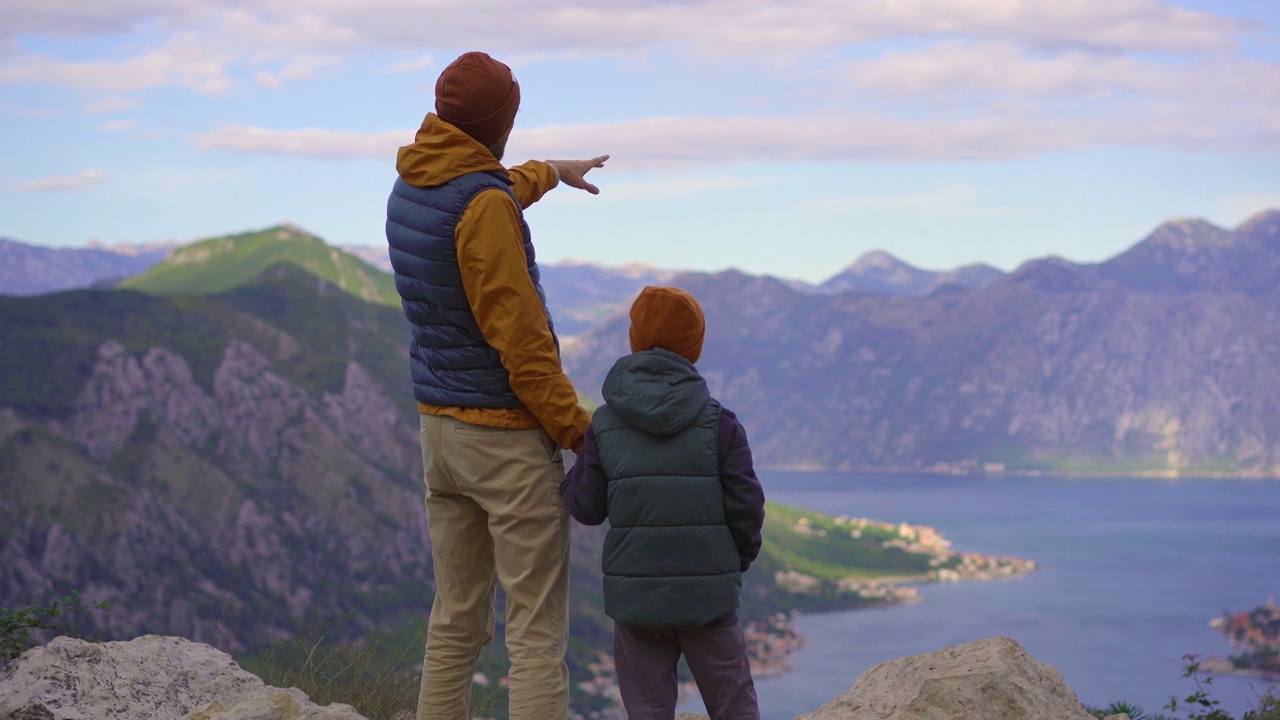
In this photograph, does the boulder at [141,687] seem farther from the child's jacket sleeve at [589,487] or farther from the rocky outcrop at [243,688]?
the child's jacket sleeve at [589,487]

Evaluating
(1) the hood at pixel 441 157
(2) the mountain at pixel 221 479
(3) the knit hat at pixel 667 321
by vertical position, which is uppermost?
(1) the hood at pixel 441 157

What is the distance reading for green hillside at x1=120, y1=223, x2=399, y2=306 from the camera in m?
180

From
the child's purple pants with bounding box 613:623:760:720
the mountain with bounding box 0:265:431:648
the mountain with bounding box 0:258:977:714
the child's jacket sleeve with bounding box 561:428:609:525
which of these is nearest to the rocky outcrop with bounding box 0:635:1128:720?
the child's purple pants with bounding box 613:623:760:720

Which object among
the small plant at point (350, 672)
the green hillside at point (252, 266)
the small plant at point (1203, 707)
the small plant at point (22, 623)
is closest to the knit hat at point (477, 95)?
the small plant at point (350, 672)

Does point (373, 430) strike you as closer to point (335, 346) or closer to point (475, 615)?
point (335, 346)

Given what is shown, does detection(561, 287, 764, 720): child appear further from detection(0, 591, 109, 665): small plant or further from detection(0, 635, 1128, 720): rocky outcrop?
detection(0, 591, 109, 665): small plant

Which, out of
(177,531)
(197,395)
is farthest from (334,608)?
(197,395)

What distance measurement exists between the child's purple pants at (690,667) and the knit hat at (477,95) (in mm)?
1876

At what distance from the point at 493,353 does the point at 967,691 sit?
7.45ft

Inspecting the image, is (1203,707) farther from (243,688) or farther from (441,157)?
(441,157)

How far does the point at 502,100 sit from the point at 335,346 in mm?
Answer: 141893

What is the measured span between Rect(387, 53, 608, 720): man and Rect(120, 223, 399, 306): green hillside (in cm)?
17462

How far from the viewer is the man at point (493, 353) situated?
13.0 ft

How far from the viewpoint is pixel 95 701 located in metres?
4.95
